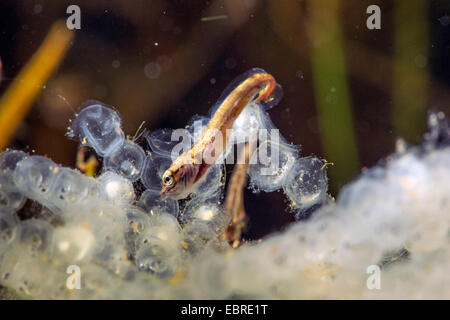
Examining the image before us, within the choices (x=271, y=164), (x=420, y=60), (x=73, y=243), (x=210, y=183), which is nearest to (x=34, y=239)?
(x=73, y=243)

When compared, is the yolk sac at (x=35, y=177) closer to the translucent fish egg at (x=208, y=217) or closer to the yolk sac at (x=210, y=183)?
the translucent fish egg at (x=208, y=217)

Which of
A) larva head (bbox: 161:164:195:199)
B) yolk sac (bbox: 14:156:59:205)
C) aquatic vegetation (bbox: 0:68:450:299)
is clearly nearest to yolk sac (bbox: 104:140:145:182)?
aquatic vegetation (bbox: 0:68:450:299)

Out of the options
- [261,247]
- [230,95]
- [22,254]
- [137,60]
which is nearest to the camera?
[22,254]

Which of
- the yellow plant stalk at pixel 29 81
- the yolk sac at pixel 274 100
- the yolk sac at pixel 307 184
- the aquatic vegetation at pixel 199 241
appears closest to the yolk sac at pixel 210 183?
the aquatic vegetation at pixel 199 241

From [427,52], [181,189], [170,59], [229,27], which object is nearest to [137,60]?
[170,59]

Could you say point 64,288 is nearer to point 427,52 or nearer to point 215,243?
point 215,243

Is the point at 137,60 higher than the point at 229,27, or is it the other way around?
the point at 229,27

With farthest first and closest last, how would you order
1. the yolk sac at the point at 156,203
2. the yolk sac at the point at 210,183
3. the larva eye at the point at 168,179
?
the yolk sac at the point at 210,183 → the yolk sac at the point at 156,203 → the larva eye at the point at 168,179
